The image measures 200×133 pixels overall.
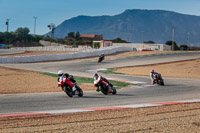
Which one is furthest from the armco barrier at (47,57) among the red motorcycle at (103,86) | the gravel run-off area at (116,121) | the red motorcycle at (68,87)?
the gravel run-off area at (116,121)

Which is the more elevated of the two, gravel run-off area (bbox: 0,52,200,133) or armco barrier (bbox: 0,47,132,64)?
armco barrier (bbox: 0,47,132,64)

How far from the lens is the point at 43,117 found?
30.2 ft

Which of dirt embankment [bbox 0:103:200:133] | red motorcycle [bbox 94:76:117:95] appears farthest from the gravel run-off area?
red motorcycle [bbox 94:76:117:95]

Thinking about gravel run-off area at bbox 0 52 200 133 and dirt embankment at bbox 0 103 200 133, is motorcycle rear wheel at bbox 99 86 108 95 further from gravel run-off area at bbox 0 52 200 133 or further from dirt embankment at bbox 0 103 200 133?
dirt embankment at bbox 0 103 200 133

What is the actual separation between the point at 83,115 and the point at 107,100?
327 centimetres

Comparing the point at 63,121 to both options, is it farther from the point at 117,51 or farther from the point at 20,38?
the point at 20,38

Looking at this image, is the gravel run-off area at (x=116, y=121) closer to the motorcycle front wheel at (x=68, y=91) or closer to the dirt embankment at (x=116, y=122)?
the dirt embankment at (x=116, y=122)

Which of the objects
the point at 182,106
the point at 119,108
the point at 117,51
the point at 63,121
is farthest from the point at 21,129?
the point at 117,51

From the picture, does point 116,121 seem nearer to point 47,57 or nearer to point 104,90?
point 104,90

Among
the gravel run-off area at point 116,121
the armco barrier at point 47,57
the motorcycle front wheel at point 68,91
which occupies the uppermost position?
the armco barrier at point 47,57

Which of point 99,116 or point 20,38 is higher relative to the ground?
point 20,38

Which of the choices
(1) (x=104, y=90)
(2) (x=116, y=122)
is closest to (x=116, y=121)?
(2) (x=116, y=122)

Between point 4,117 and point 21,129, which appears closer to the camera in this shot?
point 21,129

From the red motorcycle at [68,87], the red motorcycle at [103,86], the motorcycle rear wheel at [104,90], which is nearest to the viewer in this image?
the red motorcycle at [68,87]
